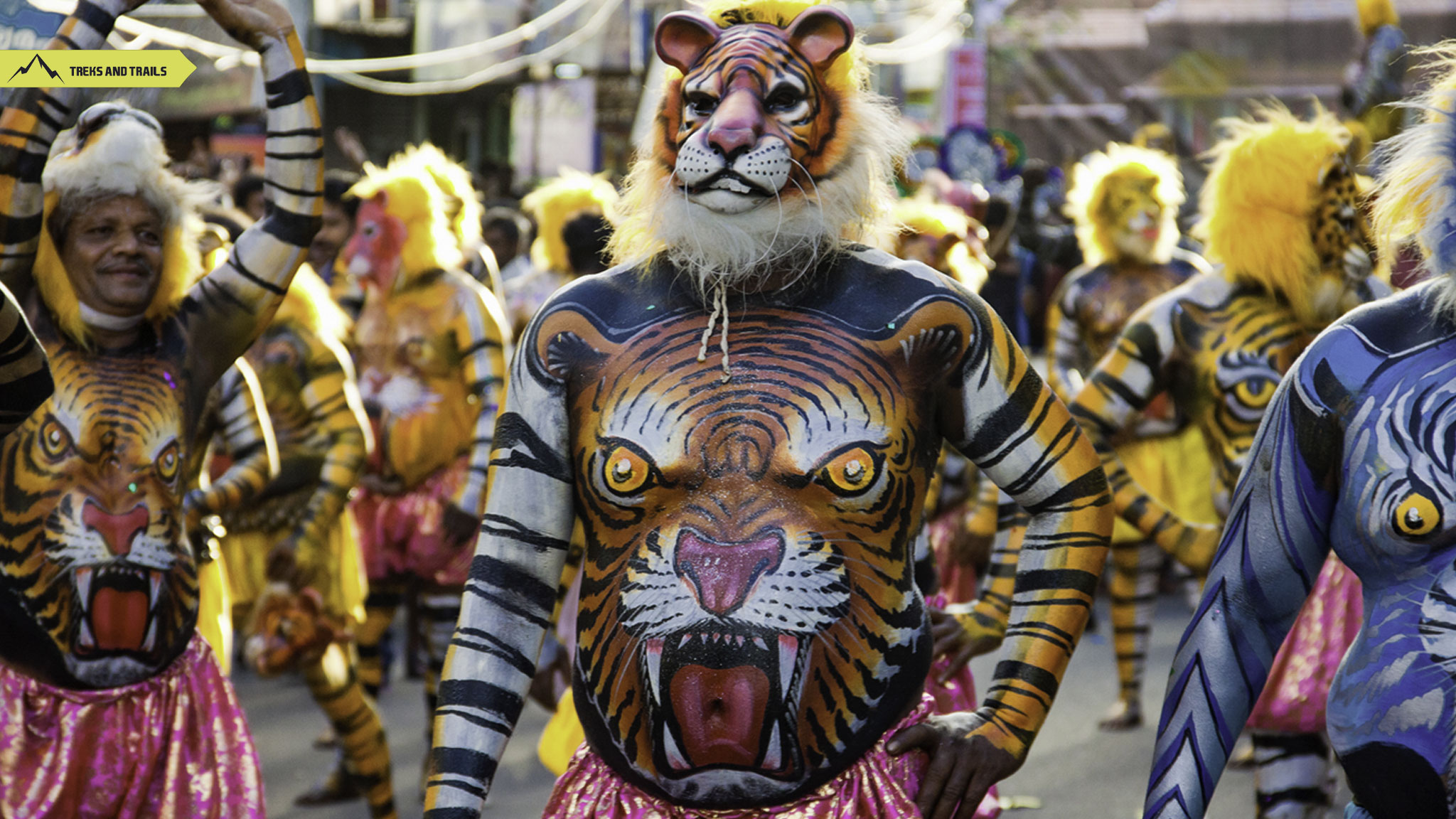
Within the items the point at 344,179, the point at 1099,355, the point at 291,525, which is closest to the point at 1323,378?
the point at 291,525

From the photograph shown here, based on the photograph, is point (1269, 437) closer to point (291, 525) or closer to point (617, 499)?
point (617, 499)

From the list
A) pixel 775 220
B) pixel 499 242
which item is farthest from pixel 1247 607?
pixel 499 242

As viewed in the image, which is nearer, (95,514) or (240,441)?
(95,514)

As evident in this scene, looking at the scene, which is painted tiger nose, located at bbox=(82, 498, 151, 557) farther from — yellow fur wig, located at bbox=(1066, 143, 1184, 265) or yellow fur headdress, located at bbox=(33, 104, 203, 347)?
yellow fur wig, located at bbox=(1066, 143, 1184, 265)

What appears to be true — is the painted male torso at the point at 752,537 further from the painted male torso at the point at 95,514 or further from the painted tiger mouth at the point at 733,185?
the painted male torso at the point at 95,514

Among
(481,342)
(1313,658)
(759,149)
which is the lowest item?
(1313,658)

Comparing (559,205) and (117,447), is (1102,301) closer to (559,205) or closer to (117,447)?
(559,205)

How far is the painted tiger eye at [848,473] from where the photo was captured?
2420 millimetres

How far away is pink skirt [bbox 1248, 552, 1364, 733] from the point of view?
4207mm

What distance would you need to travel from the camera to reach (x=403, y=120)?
22984mm

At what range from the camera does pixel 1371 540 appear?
2273mm

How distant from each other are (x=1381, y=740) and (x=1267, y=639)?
0.83 feet

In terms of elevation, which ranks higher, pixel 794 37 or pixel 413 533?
pixel 794 37

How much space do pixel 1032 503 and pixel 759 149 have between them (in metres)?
0.70
